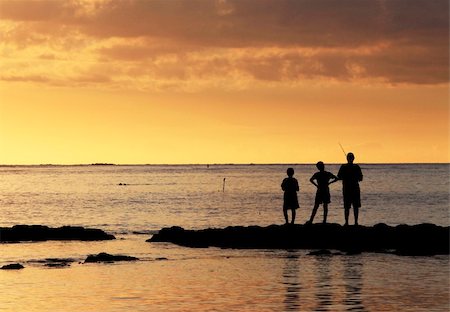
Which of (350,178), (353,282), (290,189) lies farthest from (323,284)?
(290,189)

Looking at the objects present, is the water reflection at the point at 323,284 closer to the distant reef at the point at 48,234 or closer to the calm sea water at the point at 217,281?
the calm sea water at the point at 217,281

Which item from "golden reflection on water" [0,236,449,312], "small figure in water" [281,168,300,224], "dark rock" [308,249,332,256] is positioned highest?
"small figure in water" [281,168,300,224]

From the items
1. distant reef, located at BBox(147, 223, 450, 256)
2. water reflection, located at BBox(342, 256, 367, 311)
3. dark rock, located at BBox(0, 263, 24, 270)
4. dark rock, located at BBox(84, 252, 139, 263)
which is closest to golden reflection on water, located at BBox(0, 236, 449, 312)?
water reflection, located at BBox(342, 256, 367, 311)

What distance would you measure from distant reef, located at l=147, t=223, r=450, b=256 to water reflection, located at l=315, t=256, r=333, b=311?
2924mm

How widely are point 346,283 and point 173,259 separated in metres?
8.75

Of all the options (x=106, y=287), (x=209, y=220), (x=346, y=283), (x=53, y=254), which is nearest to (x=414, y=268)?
(x=346, y=283)

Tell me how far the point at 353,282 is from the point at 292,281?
1.61m

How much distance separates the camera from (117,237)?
44906 mm

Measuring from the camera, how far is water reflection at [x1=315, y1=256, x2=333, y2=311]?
21.2 meters

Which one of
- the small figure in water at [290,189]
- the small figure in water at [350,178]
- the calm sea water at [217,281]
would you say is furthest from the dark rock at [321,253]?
the small figure in water at [290,189]

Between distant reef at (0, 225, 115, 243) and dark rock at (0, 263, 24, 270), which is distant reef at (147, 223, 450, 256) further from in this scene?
dark rock at (0, 263, 24, 270)

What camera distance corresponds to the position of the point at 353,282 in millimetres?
24812

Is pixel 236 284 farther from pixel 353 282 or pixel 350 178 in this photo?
pixel 350 178

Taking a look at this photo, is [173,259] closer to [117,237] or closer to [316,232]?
[316,232]
